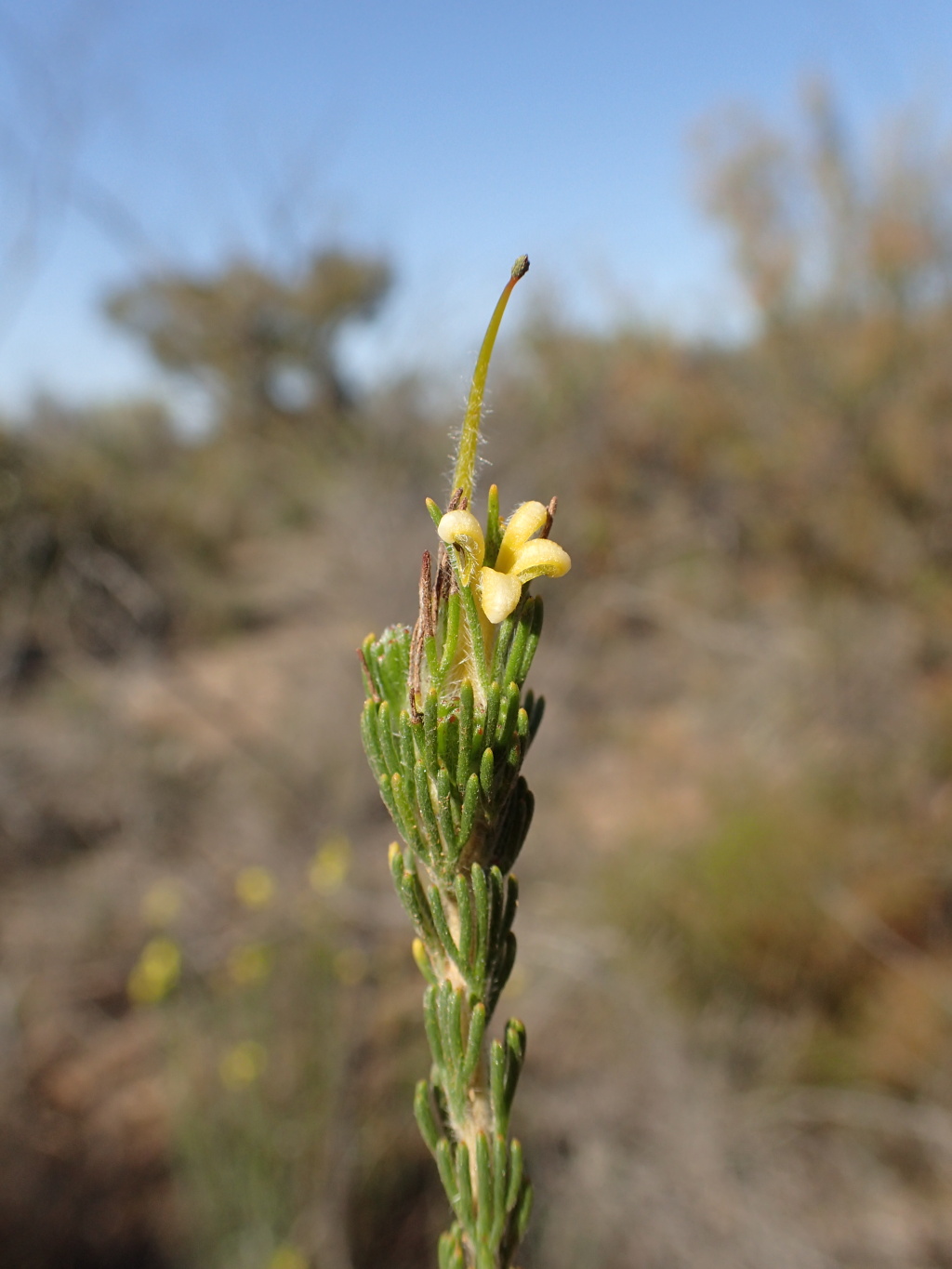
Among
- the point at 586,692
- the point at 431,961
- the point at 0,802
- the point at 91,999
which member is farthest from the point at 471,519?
the point at 586,692

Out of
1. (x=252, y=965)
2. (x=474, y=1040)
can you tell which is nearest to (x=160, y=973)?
(x=252, y=965)

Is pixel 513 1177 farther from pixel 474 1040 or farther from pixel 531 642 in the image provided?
pixel 531 642

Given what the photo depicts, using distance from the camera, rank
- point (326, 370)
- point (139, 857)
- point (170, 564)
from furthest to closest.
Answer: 1. point (326, 370)
2. point (170, 564)
3. point (139, 857)

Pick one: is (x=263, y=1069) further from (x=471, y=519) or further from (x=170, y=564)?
(x=170, y=564)

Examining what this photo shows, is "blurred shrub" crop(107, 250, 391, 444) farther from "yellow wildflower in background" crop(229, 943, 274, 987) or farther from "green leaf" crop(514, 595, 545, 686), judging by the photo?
"green leaf" crop(514, 595, 545, 686)

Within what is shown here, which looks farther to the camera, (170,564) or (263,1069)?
(170,564)

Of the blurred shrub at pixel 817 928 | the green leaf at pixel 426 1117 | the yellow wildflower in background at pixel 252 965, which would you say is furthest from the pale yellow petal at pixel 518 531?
the blurred shrub at pixel 817 928
